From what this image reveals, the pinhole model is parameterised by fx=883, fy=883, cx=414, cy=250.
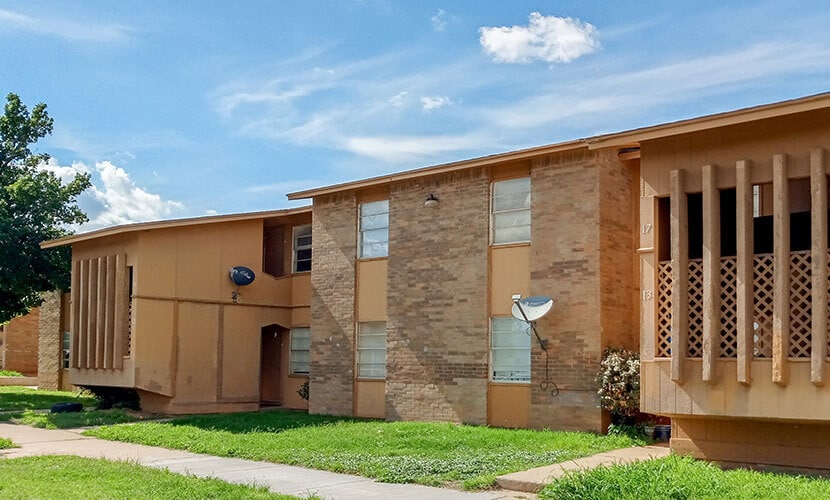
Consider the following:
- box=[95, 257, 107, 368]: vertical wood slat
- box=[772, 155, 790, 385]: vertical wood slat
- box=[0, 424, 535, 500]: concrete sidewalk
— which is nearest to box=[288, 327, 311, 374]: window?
box=[95, 257, 107, 368]: vertical wood slat

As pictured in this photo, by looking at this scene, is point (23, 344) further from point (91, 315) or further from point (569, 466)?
point (569, 466)

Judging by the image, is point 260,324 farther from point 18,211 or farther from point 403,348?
point 18,211

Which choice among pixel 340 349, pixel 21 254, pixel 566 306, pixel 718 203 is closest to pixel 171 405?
pixel 340 349

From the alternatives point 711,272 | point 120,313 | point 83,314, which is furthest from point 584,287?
point 83,314

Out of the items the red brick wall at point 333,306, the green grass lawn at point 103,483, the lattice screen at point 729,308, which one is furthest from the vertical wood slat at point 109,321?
the lattice screen at point 729,308

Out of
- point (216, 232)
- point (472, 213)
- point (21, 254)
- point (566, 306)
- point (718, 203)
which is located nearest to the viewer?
point (718, 203)

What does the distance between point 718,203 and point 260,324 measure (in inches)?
551

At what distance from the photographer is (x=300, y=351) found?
23.4 meters

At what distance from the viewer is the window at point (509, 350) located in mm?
16984

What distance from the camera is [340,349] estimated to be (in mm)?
20641

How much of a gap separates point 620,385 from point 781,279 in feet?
14.0

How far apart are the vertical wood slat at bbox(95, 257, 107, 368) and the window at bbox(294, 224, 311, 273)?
16.1 ft

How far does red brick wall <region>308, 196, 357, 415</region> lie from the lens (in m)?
20.5

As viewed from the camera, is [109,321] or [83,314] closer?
[109,321]
